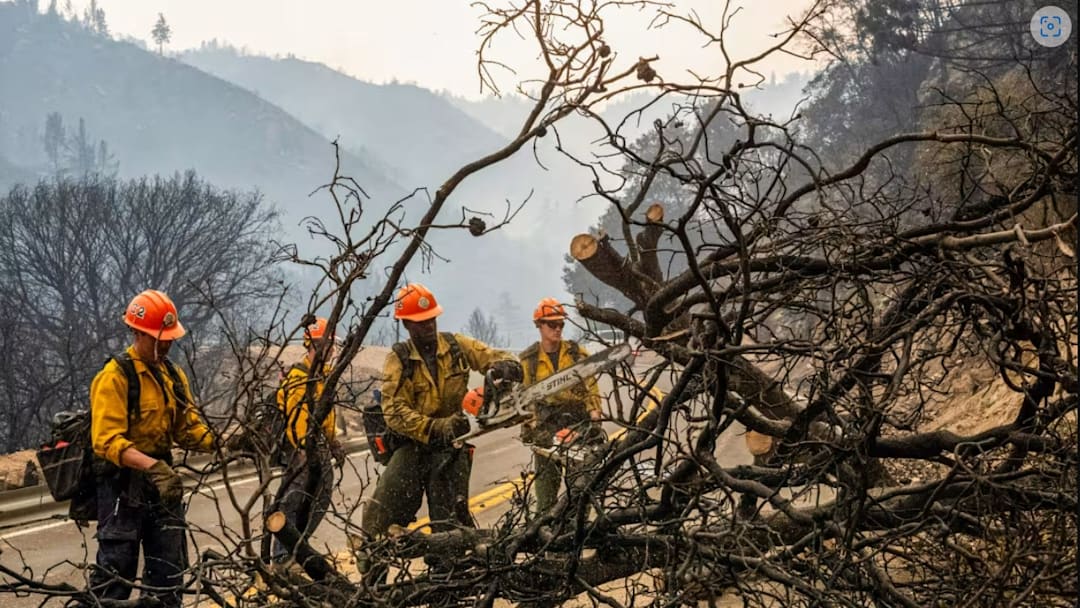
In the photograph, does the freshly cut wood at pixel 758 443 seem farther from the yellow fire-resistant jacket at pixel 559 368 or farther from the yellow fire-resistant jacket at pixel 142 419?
the yellow fire-resistant jacket at pixel 142 419

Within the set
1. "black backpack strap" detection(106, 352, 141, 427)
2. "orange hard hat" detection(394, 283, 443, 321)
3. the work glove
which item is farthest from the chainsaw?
"black backpack strap" detection(106, 352, 141, 427)

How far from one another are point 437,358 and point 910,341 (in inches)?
118

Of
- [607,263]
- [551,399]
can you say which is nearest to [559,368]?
[551,399]

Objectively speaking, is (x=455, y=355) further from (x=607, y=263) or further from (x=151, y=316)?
(x=151, y=316)

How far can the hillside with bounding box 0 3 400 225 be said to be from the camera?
17738cm

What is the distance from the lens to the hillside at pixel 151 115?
177 metres

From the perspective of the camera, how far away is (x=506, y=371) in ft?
13.9

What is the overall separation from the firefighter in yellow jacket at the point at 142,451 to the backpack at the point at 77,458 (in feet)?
0.06

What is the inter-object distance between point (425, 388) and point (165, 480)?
149cm

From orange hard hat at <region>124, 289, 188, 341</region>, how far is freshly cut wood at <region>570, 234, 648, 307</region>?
2086mm

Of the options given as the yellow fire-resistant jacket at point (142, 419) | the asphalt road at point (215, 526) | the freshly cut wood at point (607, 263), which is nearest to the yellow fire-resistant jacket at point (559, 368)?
the asphalt road at point (215, 526)

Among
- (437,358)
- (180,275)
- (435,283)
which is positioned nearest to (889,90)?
(180,275)

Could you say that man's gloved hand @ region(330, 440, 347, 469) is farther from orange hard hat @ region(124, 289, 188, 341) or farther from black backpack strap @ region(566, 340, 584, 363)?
black backpack strap @ region(566, 340, 584, 363)

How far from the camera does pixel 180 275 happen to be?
2428 cm
